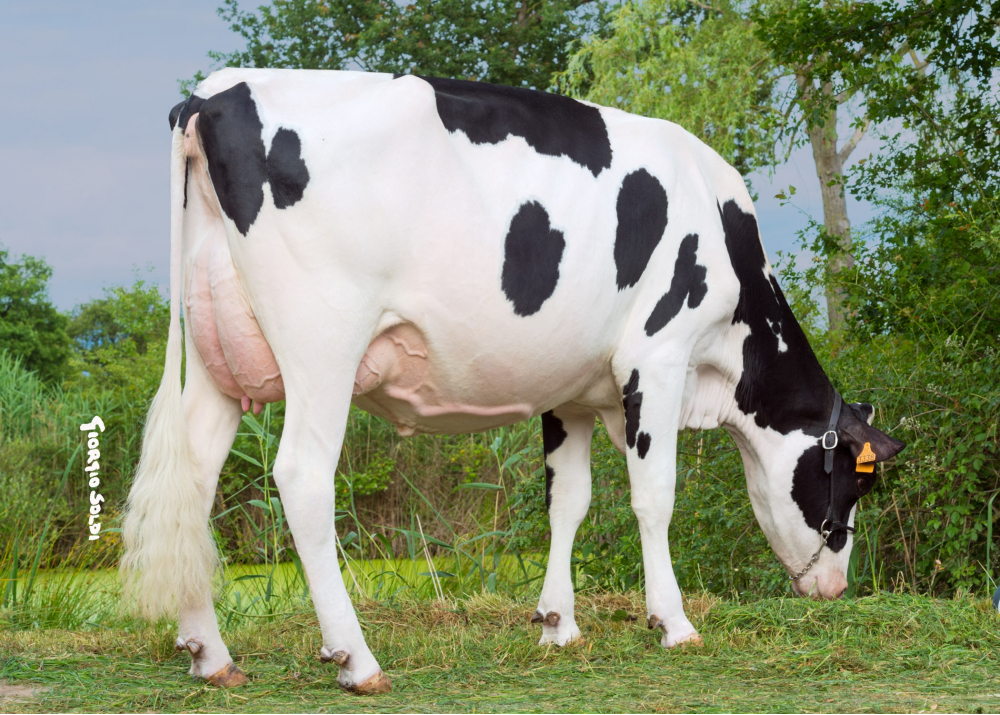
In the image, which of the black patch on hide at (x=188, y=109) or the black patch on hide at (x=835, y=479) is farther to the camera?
the black patch on hide at (x=835, y=479)

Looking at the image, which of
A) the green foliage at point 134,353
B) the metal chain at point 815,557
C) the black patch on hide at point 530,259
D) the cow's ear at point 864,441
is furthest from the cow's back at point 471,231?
the green foliage at point 134,353

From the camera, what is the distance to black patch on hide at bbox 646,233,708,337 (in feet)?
11.7

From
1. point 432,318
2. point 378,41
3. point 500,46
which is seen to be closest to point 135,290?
point 378,41

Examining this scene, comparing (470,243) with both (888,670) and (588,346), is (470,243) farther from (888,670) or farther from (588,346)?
(888,670)

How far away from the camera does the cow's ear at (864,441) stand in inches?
160

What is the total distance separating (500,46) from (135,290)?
8.91m

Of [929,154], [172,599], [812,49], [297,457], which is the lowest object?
[172,599]

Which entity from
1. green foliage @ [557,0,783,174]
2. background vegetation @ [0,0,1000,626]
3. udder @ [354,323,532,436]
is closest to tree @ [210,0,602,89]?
green foliage @ [557,0,783,174]

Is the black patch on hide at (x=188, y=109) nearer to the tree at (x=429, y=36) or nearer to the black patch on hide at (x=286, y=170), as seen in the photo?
the black patch on hide at (x=286, y=170)

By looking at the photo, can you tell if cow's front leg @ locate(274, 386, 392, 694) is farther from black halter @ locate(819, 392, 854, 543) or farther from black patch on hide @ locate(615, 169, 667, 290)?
black halter @ locate(819, 392, 854, 543)

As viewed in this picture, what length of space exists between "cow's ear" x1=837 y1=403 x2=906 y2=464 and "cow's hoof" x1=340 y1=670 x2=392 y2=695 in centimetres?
228

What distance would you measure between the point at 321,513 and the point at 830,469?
233 cm

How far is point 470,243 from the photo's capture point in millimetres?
3057

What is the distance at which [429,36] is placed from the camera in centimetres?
1938
